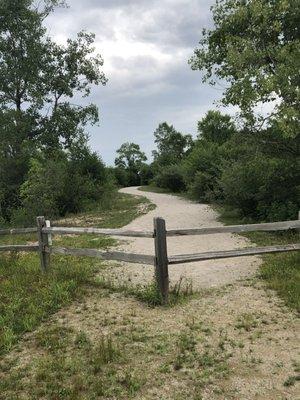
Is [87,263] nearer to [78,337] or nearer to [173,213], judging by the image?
[78,337]

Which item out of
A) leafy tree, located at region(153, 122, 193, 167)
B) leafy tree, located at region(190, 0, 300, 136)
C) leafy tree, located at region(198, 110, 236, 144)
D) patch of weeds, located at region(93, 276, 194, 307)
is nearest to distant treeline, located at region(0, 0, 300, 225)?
leafy tree, located at region(190, 0, 300, 136)

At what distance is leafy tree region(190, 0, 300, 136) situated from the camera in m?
12.2

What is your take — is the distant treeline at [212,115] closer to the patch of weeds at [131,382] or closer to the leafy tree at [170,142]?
the patch of weeds at [131,382]

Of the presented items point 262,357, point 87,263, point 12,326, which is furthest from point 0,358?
point 87,263

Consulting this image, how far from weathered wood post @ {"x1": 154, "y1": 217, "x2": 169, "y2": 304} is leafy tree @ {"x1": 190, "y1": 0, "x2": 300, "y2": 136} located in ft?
20.7

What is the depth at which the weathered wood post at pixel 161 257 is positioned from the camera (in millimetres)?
7156

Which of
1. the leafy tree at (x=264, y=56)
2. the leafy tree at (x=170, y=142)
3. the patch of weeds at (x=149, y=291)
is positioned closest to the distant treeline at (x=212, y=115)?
the leafy tree at (x=264, y=56)

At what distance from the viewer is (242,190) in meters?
17.0

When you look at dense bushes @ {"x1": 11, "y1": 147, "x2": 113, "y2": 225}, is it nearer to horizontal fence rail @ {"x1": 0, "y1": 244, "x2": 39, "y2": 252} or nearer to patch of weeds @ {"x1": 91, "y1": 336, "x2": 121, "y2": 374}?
horizontal fence rail @ {"x1": 0, "y1": 244, "x2": 39, "y2": 252}

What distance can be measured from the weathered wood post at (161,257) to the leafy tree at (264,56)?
20.7 ft

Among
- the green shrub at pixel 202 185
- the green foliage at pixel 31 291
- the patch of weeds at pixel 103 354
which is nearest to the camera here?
the patch of weeds at pixel 103 354

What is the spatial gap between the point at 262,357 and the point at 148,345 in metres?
1.47

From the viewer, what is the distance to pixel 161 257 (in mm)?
7203

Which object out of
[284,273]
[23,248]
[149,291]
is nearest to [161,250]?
[149,291]
